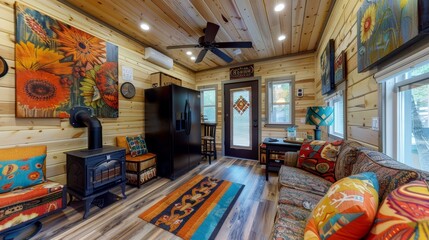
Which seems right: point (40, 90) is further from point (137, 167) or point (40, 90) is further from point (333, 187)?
point (333, 187)

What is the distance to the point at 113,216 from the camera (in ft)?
6.15

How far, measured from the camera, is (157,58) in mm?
3389

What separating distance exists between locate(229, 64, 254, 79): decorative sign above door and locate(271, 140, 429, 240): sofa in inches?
107

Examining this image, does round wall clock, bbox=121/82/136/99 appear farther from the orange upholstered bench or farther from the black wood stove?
the orange upholstered bench

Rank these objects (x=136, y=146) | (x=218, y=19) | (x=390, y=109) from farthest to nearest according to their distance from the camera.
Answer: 1. (x=136, y=146)
2. (x=218, y=19)
3. (x=390, y=109)

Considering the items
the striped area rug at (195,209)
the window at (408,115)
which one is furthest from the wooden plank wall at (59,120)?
the window at (408,115)

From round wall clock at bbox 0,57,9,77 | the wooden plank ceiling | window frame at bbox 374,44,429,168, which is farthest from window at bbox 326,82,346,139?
round wall clock at bbox 0,57,9,77

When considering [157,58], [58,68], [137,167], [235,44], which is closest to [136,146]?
[137,167]

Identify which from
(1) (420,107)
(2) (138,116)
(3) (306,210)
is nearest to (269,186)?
(3) (306,210)

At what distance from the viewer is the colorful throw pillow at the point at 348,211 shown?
66 cm

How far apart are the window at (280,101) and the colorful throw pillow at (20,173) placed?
4.13m

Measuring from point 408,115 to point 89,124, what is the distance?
3.35 metres

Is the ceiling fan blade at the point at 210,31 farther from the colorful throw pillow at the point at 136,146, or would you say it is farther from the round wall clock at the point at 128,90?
the colorful throw pillow at the point at 136,146

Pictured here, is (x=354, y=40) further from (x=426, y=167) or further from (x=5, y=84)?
(x=5, y=84)
